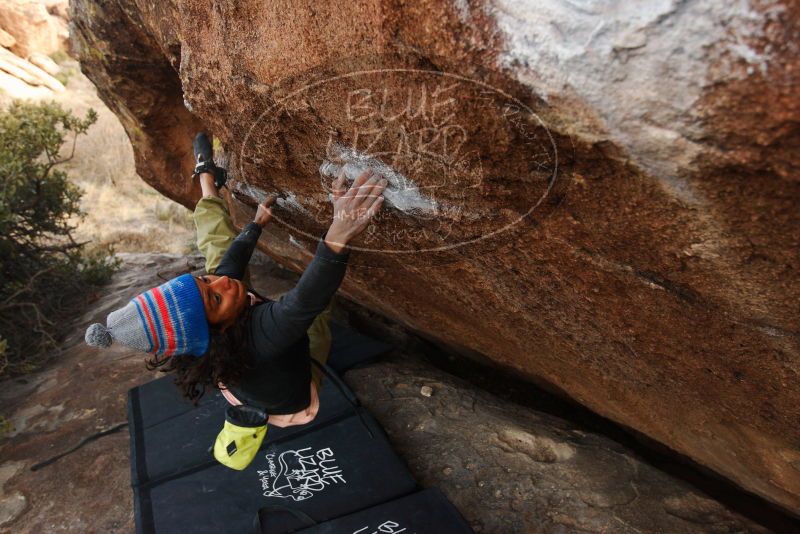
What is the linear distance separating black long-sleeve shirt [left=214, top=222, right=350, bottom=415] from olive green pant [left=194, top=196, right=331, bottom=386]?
0.70 feet

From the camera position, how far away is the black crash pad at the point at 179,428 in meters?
2.75

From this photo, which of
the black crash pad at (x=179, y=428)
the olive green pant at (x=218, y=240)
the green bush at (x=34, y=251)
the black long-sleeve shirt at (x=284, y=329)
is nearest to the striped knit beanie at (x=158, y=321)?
the black long-sleeve shirt at (x=284, y=329)

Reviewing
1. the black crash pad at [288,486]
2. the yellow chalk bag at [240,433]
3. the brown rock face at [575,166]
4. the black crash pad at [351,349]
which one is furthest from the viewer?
the black crash pad at [351,349]

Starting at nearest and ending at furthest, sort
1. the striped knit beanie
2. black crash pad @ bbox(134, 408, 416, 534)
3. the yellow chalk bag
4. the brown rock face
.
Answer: the brown rock face < the striped knit beanie < the yellow chalk bag < black crash pad @ bbox(134, 408, 416, 534)

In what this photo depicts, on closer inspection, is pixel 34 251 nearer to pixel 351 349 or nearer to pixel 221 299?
pixel 351 349

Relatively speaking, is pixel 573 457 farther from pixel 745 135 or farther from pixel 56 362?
pixel 56 362

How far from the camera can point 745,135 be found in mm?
894

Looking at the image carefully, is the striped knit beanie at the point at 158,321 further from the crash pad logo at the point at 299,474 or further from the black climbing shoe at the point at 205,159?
the crash pad logo at the point at 299,474

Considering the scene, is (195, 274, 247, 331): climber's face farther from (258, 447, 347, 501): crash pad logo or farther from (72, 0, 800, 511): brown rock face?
(258, 447, 347, 501): crash pad logo

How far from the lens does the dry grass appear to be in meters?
6.63

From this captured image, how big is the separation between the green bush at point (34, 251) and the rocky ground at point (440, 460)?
599 mm

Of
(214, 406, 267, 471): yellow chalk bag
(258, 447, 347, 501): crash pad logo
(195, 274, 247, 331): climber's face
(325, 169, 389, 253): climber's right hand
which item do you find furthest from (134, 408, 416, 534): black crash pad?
(325, 169, 389, 253): climber's right hand

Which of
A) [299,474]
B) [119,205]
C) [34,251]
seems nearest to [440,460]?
[299,474]

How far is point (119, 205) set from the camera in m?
7.56
